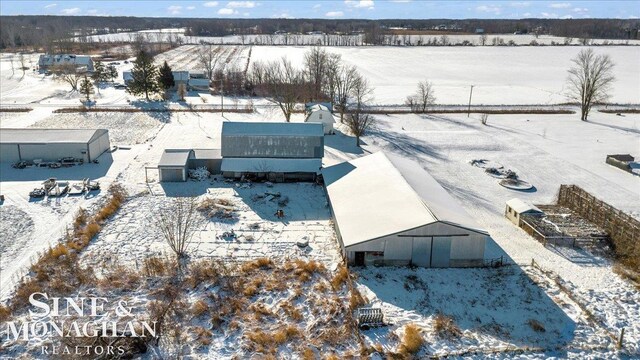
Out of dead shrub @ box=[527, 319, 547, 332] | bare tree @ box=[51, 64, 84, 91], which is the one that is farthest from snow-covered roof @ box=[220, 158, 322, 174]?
bare tree @ box=[51, 64, 84, 91]

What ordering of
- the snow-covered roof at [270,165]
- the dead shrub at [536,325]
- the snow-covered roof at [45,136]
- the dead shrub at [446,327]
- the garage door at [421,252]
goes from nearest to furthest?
the dead shrub at [446,327], the dead shrub at [536,325], the garage door at [421,252], the snow-covered roof at [270,165], the snow-covered roof at [45,136]

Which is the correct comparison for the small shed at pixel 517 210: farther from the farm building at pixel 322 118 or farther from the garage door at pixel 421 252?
the farm building at pixel 322 118

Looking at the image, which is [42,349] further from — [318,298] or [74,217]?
[74,217]

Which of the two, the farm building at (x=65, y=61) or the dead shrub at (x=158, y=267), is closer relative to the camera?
the dead shrub at (x=158, y=267)

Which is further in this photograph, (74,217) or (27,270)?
(74,217)

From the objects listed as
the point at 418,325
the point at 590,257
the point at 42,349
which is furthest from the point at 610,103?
the point at 42,349

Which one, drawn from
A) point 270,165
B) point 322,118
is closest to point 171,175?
point 270,165

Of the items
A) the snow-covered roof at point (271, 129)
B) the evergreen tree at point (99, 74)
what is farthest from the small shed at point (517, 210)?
the evergreen tree at point (99, 74)
